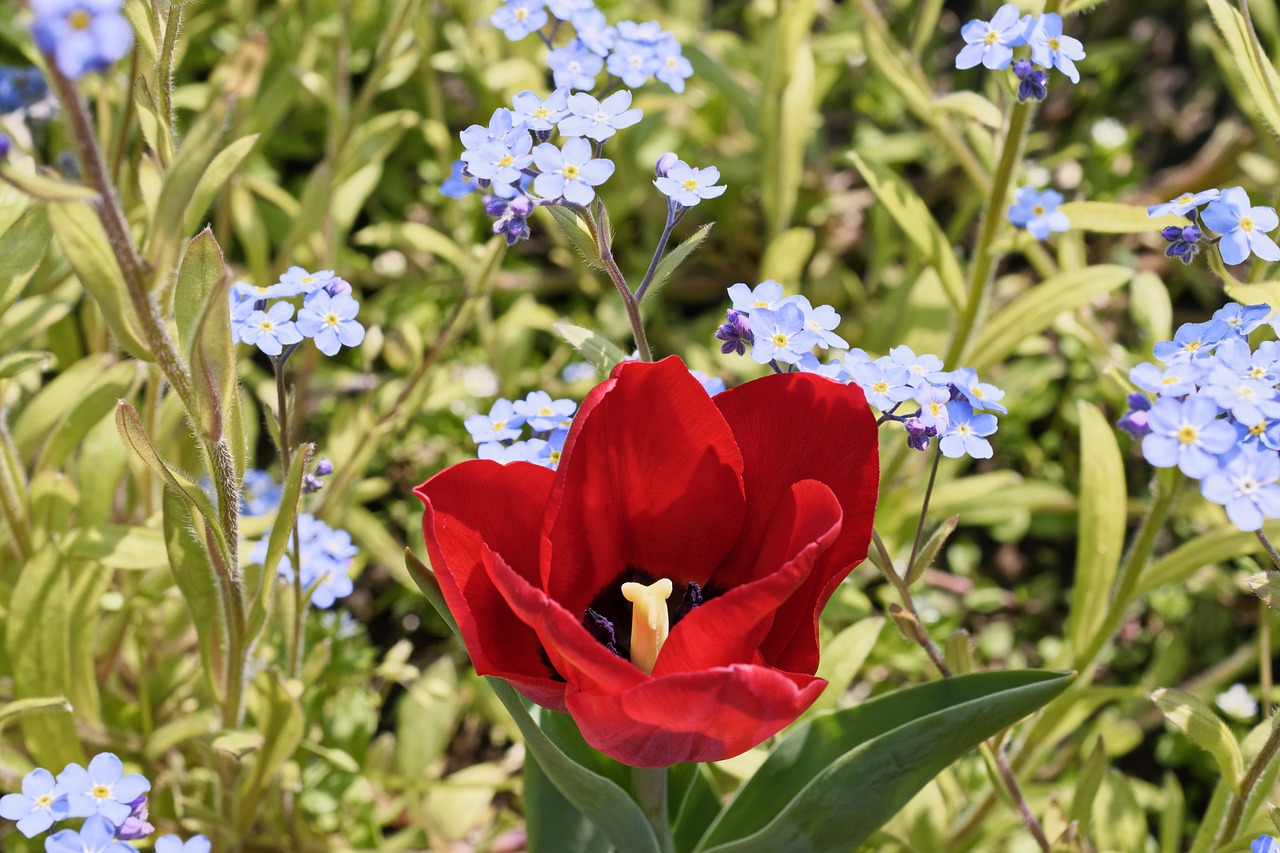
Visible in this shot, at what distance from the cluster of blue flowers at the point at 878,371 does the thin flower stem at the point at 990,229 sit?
60cm

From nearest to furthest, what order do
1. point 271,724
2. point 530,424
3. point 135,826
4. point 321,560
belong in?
point 135,826
point 530,424
point 271,724
point 321,560

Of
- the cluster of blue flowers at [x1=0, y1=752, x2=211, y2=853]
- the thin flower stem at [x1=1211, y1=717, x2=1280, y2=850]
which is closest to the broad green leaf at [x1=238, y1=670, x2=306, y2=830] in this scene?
the cluster of blue flowers at [x1=0, y1=752, x2=211, y2=853]

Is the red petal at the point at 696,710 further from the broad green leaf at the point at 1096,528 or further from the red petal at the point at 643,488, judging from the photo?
the broad green leaf at the point at 1096,528

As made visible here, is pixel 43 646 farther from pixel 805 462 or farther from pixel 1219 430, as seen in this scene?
pixel 1219 430

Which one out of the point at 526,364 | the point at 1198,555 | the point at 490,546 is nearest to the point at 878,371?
the point at 490,546

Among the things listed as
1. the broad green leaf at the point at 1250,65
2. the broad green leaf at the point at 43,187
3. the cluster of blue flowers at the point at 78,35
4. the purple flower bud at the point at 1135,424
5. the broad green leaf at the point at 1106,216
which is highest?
the cluster of blue flowers at the point at 78,35

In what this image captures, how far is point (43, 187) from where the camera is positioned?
0.95 meters

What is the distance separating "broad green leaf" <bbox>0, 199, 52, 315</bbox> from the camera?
1595 millimetres

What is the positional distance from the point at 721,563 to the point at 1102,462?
970 millimetres

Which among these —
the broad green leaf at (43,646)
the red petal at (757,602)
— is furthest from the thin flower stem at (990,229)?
the broad green leaf at (43,646)

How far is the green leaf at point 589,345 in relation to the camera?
56.7 inches

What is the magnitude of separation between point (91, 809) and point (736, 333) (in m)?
0.90

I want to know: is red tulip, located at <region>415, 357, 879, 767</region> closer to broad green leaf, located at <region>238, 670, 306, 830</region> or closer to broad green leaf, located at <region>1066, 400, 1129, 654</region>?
broad green leaf, located at <region>238, 670, 306, 830</region>

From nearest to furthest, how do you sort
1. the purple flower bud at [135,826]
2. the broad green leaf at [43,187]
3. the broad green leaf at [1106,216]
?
the broad green leaf at [43,187] → the purple flower bud at [135,826] → the broad green leaf at [1106,216]
